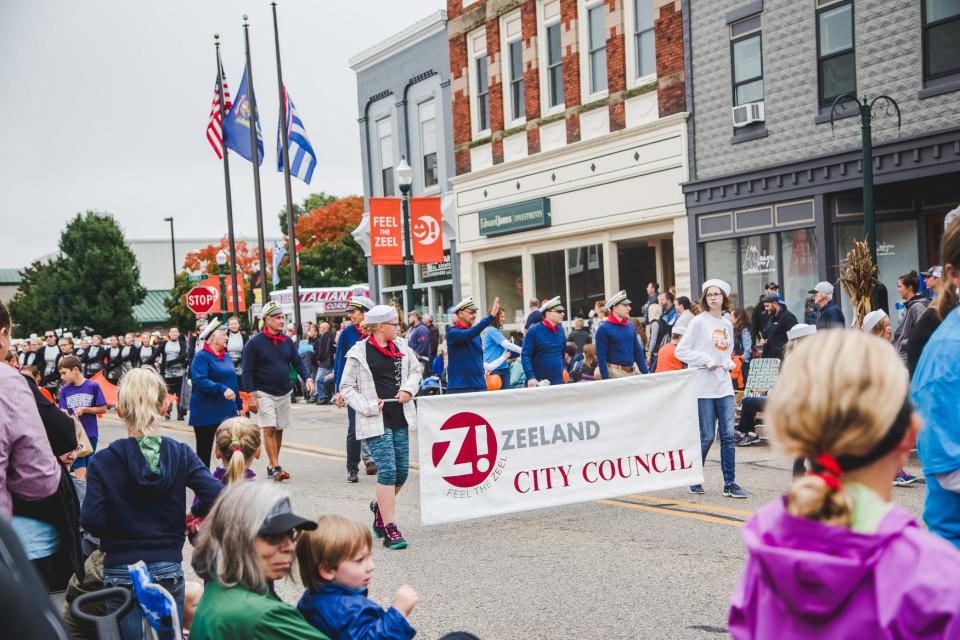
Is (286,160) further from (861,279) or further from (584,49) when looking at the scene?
(861,279)

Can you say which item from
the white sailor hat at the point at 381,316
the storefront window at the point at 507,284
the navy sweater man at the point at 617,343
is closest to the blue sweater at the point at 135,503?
the white sailor hat at the point at 381,316

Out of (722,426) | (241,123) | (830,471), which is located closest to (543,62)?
(241,123)

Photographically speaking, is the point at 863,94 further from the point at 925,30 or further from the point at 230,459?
the point at 230,459

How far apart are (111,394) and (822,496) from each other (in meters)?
20.4

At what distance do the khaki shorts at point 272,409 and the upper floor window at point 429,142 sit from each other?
751 inches

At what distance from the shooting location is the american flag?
2988 centimetres

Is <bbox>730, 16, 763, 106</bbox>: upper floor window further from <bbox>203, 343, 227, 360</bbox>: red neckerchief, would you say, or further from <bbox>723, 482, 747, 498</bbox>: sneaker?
<bbox>203, 343, 227, 360</bbox>: red neckerchief

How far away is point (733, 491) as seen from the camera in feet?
30.9

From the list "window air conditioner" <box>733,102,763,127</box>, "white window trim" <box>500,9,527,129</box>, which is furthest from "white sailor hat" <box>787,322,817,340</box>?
"white window trim" <box>500,9,527,129</box>

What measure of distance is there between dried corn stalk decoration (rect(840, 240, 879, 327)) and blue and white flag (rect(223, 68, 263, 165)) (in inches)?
764

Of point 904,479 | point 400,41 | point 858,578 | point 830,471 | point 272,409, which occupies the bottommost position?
point 904,479

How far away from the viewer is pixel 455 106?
28672 mm

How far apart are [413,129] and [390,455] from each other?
2375 centimetres

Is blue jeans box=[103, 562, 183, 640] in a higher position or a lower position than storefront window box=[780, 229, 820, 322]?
lower
